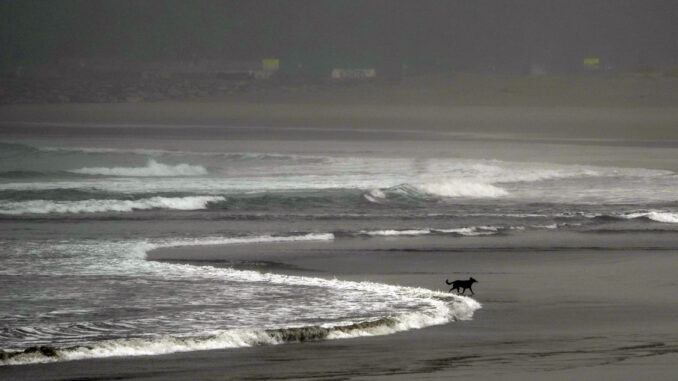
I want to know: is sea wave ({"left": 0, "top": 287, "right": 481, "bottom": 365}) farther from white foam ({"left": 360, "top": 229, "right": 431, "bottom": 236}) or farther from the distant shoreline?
the distant shoreline

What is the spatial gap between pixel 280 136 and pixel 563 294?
33.3 metres

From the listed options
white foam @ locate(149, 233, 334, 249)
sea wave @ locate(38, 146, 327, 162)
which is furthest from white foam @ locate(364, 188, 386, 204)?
sea wave @ locate(38, 146, 327, 162)

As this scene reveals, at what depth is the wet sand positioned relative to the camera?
7.39 meters

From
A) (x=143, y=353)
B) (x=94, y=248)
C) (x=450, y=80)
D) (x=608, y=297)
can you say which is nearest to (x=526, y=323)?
(x=608, y=297)

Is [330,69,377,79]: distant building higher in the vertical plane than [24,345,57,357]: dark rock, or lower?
higher

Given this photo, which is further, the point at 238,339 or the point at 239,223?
the point at 239,223

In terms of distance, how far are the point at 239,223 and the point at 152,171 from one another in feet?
39.6

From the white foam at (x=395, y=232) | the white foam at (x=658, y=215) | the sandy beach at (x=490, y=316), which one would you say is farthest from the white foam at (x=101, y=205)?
the white foam at (x=658, y=215)

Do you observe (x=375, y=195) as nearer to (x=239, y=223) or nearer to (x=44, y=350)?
(x=239, y=223)

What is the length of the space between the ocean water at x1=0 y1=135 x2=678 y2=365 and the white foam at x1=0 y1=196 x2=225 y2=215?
0.14 ft

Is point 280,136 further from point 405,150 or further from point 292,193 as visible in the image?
point 292,193

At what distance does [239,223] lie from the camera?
1684 cm

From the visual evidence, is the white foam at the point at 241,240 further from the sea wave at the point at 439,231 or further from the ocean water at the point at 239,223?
the sea wave at the point at 439,231

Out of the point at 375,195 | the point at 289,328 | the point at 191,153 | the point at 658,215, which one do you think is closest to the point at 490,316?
the point at 289,328
